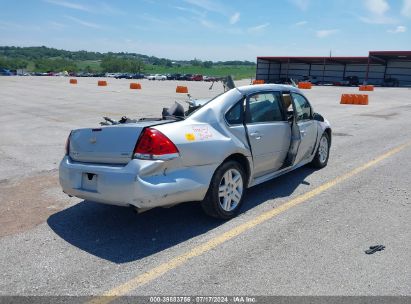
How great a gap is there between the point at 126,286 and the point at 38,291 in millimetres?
716

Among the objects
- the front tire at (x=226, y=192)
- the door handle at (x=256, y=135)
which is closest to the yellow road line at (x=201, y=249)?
the front tire at (x=226, y=192)

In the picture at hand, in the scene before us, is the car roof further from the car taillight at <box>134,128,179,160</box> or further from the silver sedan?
the car taillight at <box>134,128,179,160</box>

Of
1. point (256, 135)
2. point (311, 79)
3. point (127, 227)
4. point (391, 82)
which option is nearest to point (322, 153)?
point (256, 135)

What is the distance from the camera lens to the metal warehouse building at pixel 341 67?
5900 cm

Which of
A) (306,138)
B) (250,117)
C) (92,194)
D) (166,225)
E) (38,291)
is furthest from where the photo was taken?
(306,138)

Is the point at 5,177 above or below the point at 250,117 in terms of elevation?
below

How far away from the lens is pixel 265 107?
5.25 meters

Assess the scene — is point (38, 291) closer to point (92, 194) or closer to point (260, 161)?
point (92, 194)

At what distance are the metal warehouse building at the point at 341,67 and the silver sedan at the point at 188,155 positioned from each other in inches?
2250

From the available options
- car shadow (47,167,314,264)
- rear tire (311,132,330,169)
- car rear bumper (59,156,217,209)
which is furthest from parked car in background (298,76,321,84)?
car rear bumper (59,156,217,209)

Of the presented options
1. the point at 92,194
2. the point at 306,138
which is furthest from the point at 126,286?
the point at 306,138

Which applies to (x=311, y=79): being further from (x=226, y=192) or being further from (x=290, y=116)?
(x=226, y=192)

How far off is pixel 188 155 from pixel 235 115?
101 centimetres

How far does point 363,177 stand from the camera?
6512mm
